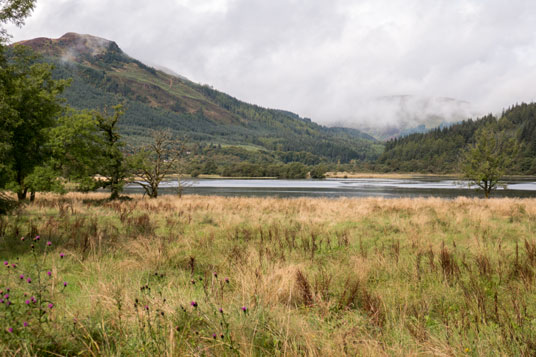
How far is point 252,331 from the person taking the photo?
127 inches

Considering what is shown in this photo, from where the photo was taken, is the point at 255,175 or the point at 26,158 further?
the point at 255,175

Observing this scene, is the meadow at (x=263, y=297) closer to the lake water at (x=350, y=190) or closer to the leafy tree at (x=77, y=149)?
the leafy tree at (x=77, y=149)

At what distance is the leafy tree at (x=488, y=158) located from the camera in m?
29.3

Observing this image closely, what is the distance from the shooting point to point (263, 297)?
427cm

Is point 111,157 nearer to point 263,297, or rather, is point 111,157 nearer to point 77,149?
point 77,149

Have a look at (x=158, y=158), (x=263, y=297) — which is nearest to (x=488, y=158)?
(x=158, y=158)

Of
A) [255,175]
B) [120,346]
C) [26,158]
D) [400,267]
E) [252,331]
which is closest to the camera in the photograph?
[120,346]

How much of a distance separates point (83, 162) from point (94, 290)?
64.2 ft

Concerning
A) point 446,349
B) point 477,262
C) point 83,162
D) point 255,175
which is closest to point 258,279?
point 446,349

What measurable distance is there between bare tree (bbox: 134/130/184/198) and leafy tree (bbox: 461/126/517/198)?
27.1 meters

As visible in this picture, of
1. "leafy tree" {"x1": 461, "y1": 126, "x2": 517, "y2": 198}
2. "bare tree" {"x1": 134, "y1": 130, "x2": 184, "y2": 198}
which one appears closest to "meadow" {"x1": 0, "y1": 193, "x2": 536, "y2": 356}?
"bare tree" {"x1": 134, "y1": 130, "x2": 184, "y2": 198}

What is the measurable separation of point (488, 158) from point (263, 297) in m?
33.2

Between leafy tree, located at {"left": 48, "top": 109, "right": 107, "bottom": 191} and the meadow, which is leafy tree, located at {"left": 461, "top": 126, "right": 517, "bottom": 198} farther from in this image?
leafy tree, located at {"left": 48, "top": 109, "right": 107, "bottom": 191}

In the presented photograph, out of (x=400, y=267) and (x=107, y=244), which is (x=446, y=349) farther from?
(x=107, y=244)
